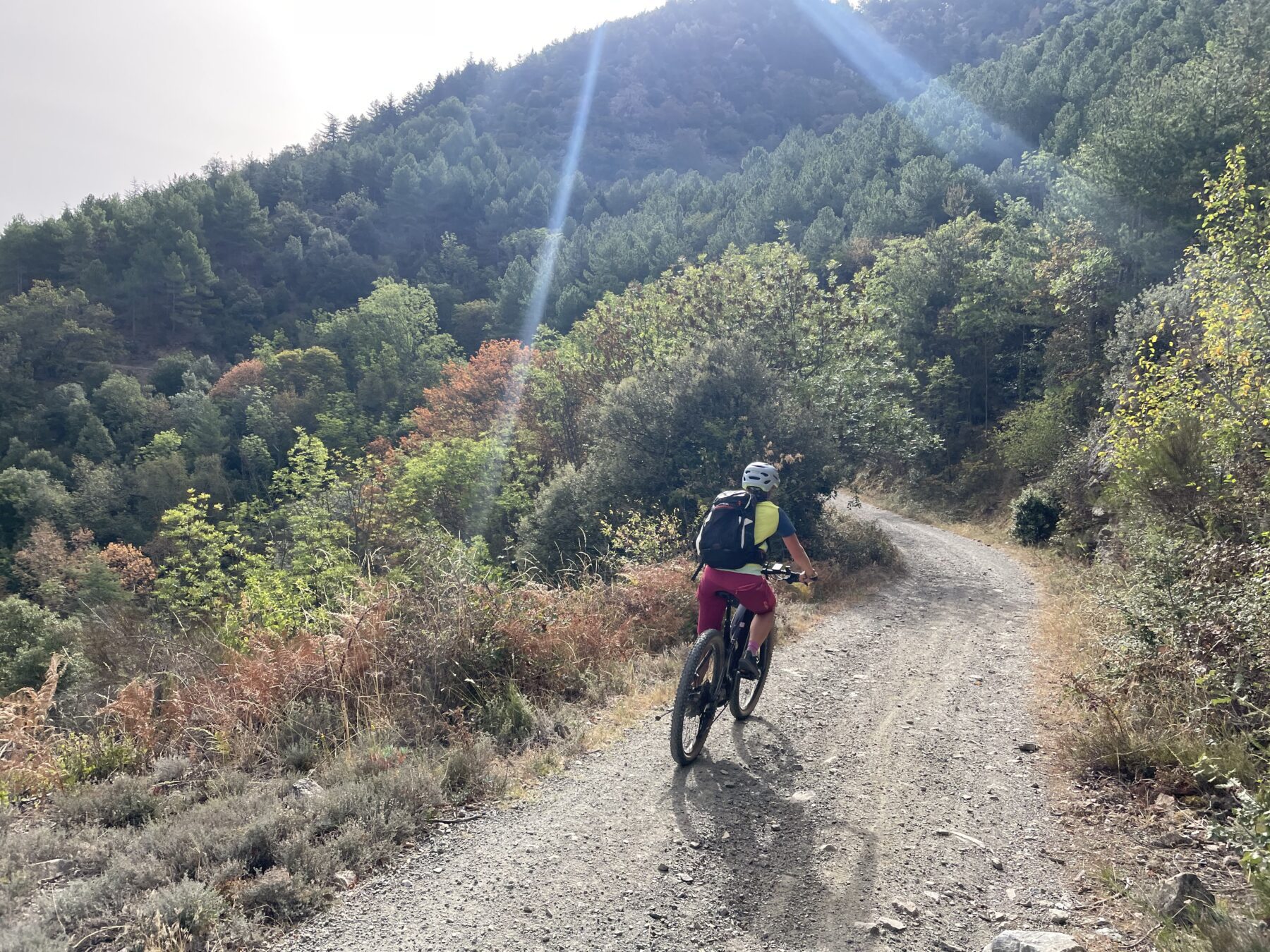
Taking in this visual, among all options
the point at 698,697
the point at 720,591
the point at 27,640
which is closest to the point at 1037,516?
the point at 720,591

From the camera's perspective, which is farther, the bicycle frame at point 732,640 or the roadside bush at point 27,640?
the roadside bush at point 27,640

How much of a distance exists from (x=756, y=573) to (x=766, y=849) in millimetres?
1846

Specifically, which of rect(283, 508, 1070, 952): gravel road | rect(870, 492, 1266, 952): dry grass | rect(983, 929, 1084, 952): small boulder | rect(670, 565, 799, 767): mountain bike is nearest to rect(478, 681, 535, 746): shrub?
rect(283, 508, 1070, 952): gravel road

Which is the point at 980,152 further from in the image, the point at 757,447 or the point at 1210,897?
the point at 1210,897

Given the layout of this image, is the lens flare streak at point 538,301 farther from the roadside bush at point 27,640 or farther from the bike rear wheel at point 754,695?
the bike rear wheel at point 754,695

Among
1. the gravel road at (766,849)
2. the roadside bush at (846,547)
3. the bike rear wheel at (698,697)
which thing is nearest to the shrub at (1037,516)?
the roadside bush at (846,547)

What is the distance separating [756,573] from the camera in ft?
16.8

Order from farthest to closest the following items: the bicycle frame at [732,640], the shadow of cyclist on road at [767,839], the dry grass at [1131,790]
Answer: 1. the bicycle frame at [732,640]
2. the shadow of cyclist on road at [767,839]
3. the dry grass at [1131,790]

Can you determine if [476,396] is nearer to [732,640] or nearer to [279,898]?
[732,640]

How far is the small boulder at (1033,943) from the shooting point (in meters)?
2.98

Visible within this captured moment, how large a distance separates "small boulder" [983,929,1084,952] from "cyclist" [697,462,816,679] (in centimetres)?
241

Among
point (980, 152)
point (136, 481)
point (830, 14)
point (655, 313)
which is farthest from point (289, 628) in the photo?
point (830, 14)

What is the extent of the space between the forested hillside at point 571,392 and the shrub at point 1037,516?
2.9 inches

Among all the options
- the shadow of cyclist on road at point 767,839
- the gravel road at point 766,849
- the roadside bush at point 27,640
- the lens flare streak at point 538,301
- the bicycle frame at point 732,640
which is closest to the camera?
the gravel road at point 766,849
